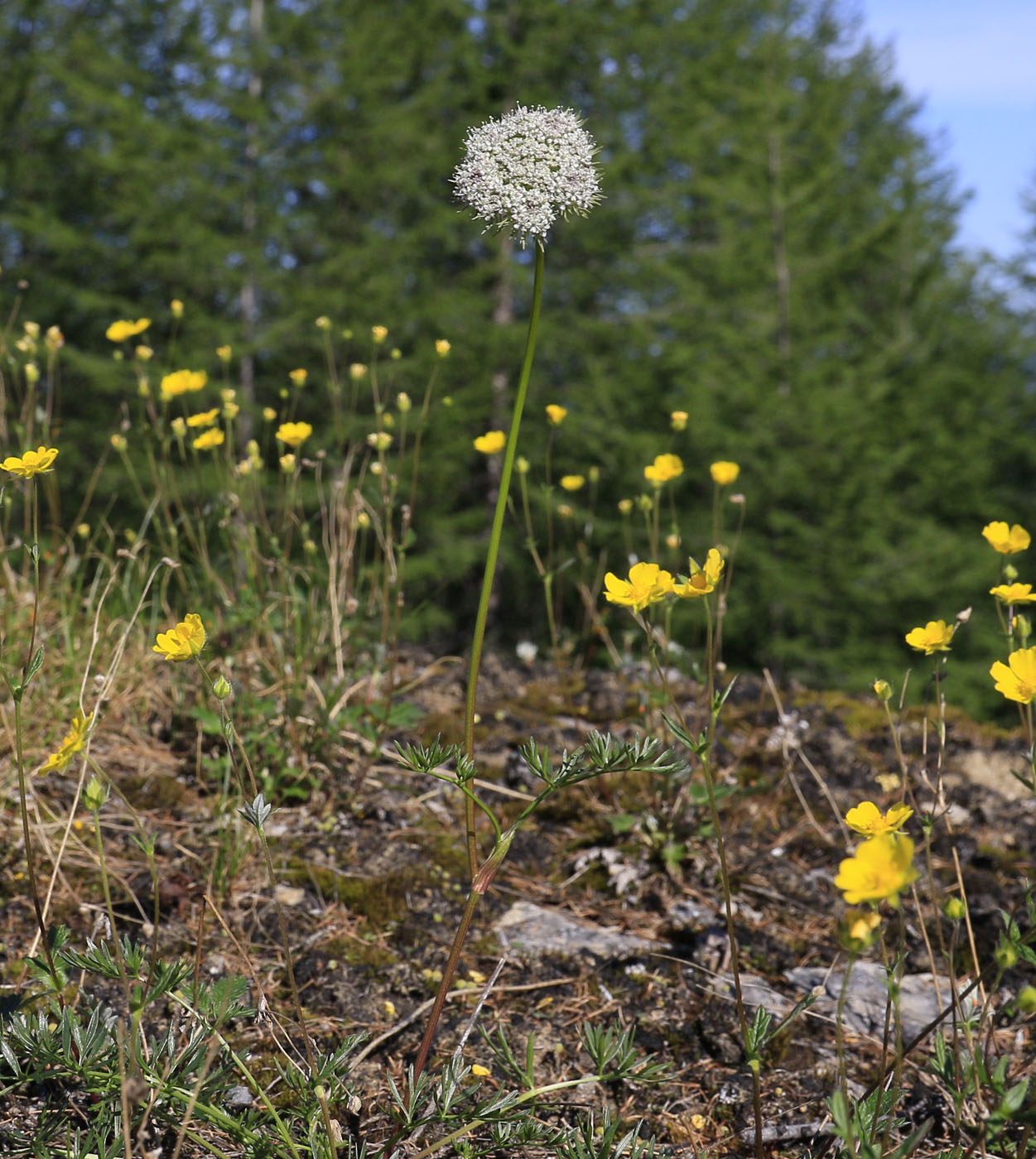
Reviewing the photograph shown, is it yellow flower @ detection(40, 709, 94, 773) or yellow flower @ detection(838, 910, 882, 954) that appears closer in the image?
yellow flower @ detection(838, 910, 882, 954)

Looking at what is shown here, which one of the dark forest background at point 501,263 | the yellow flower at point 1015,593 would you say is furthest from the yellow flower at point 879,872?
the dark forest background at point 501,263

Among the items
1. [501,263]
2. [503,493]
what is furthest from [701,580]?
[501,263]

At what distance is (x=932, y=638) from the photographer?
1.37m

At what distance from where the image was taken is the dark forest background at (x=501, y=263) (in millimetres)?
8836

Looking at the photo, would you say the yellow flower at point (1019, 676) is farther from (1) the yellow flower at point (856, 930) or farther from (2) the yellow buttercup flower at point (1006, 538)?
(1) the yellow flower at point (856, 930)

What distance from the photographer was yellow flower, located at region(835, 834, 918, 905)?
2.81ft

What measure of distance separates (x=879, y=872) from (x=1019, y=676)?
1.80 ft

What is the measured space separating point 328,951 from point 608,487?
27.9 feet

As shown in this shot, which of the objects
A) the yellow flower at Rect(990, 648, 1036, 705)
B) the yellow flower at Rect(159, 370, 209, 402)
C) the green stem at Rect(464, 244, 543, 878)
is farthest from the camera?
the yellow flower at Rect(159, 370, 209, 402)

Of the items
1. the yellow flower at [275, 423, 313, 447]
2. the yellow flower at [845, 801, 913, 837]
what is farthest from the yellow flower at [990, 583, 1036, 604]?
the yellow flower at [275, 423, 313, 447]

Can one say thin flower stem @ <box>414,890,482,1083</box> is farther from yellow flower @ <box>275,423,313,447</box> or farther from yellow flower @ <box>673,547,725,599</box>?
yellow flower @ <box>275,423,313,447</box>

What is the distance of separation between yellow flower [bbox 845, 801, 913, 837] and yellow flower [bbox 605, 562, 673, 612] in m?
0.40

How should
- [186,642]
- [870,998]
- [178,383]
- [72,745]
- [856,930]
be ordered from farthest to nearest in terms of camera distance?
[178,383] → [870,998] → [186,642] → [72,745] → [856,930]

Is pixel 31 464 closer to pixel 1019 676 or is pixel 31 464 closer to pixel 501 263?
pixel 1019 676
